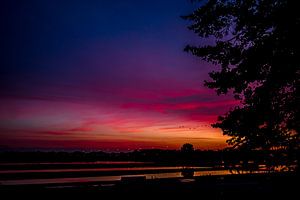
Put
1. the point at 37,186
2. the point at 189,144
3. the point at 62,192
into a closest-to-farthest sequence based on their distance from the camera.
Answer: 1. the point at 62,192
2. the point at 37,186
3. the point at 189,144

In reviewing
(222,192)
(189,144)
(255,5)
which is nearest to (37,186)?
(222,192)

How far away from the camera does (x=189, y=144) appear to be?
18.8 meters

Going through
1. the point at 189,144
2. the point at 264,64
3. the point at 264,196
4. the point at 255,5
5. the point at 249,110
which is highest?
the point at 255,5

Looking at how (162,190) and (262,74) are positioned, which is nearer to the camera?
(162,190)

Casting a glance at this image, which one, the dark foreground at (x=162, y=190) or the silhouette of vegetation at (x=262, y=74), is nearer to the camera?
the dark foreground at (x=162, y=190)

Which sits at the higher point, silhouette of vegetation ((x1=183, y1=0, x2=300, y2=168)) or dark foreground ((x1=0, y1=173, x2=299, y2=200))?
silhouette of vegetation ((x1=183, y1=0, x2=300, y2=168))

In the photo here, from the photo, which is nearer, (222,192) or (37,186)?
(37,186)

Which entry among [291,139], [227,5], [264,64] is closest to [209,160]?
[291,139]

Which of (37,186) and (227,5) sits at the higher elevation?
(227,5)

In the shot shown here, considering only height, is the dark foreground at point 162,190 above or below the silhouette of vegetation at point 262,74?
below

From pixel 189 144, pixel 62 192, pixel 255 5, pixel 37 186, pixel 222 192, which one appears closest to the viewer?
pixel 62 192

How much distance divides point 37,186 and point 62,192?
1.05 m

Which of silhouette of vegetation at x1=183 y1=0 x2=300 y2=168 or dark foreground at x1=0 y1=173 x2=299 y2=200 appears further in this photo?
silhouette of vegetation at x1=183 y1=0 x2=300 y2=168

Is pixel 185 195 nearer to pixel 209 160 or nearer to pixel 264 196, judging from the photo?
pixel 264 196
